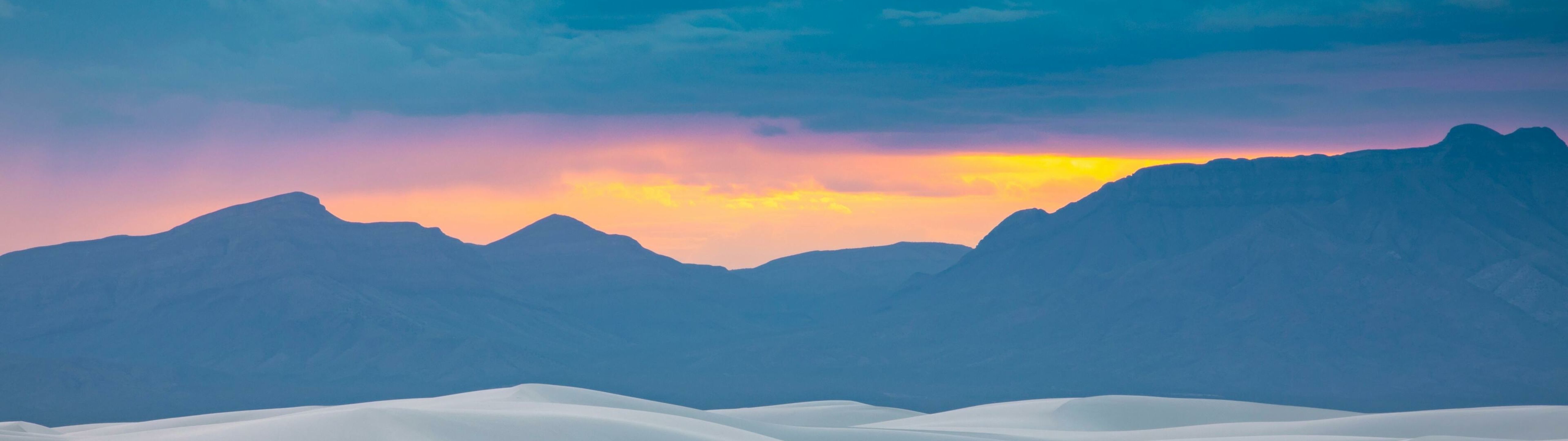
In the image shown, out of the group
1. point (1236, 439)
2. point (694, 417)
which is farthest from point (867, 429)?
point (1236, 439)

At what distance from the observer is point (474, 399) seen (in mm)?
95688

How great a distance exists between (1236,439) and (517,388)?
159 ft

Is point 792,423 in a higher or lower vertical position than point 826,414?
lower

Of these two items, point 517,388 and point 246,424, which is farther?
point 517,388

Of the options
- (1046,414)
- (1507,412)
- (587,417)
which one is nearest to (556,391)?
(1046,414)

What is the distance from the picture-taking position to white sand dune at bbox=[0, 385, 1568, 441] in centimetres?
5803

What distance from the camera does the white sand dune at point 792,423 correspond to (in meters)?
58.0

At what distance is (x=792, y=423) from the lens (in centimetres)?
11719

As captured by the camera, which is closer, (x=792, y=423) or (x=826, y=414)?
(x=792, y=423)

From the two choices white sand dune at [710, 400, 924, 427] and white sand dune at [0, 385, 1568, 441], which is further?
white sand dune at [710, 400, 924, 427]

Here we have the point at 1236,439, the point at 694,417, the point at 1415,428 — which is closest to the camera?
the point at 1236,439

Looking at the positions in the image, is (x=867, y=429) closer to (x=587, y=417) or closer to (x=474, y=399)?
(x=587, y=417)

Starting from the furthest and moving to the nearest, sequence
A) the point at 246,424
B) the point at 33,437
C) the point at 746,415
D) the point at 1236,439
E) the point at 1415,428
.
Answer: the point at 746,415, the point at 1415,428, the point at 1236,439, the point at 33,437, the point at 246,424

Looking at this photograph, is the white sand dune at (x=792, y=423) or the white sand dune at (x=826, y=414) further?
the white sand dune at (x=826, y=414)
